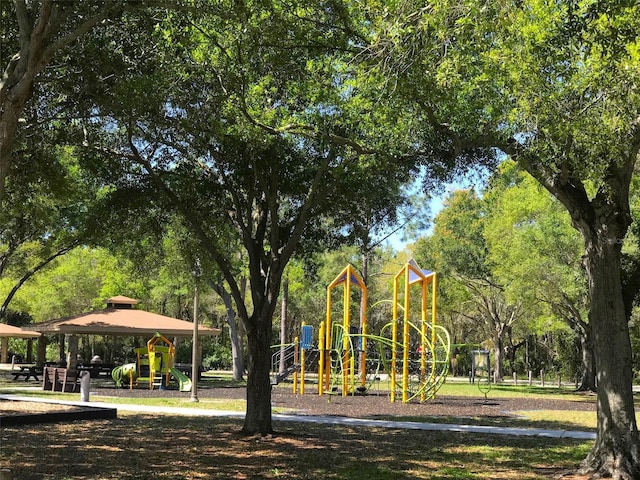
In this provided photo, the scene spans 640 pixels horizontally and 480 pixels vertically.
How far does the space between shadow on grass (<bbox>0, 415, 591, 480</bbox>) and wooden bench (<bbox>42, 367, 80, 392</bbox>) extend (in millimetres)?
9859

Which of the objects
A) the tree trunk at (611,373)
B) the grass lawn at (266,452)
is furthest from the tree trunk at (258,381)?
the tree trunk at (611,373)

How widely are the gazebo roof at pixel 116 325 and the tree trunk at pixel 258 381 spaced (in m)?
16.8

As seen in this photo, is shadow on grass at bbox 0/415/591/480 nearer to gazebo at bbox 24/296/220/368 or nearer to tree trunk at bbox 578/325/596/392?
gazebo at bbox 24/296/220/368

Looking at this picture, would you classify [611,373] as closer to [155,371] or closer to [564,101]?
[564,101]

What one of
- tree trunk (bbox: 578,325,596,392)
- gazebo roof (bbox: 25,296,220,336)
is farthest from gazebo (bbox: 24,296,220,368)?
tree trunk (bbox: 578,325,596,392)

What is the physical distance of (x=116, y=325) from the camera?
93.9ft

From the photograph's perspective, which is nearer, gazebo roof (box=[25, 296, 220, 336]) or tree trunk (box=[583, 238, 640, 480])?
tree trunk (box=[583, 238, 640, 480])

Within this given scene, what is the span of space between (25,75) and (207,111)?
443 centimetres

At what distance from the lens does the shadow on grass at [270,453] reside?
30.4 feet

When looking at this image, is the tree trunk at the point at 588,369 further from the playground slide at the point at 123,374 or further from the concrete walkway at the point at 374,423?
the playground slide at the point at 123,374

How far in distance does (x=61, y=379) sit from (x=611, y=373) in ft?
64.6

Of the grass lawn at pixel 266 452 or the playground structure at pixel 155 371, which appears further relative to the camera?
the playground structure at pixel 155 371

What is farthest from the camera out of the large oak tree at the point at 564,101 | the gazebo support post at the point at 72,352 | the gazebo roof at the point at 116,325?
the gazebo support post at the point at 72,352

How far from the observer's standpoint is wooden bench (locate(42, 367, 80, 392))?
78.1 ft
